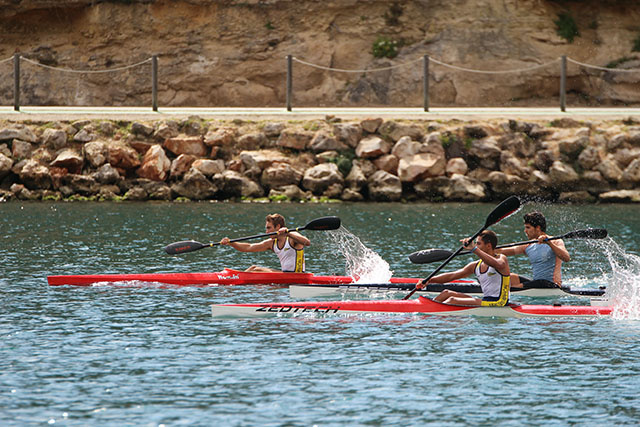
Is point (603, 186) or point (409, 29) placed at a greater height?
point (409, 29)

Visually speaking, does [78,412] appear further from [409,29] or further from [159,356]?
[409,29]

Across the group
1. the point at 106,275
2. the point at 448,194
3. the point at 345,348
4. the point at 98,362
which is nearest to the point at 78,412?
the point at 98,362

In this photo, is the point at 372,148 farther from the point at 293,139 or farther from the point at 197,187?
the point at 197,187

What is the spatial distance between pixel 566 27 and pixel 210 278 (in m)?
23.9

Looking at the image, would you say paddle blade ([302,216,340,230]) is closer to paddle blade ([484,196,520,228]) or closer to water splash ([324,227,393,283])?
water splash ([324,227,393,283])

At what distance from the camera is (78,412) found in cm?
920

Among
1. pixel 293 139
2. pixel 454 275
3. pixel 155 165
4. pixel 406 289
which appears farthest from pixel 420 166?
pixel 454 275

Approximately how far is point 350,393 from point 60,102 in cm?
2993

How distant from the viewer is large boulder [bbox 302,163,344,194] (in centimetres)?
2916

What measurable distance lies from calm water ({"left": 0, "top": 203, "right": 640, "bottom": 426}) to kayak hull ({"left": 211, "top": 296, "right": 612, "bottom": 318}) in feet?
0.62

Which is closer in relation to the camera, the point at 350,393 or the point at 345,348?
the point at 350,393

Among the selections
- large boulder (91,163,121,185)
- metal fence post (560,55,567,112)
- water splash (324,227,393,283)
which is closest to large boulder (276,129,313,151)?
large boulder (91,163,121,185)

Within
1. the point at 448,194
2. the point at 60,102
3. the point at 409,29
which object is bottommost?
the point at 448,194

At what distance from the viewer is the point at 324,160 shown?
29906mm
